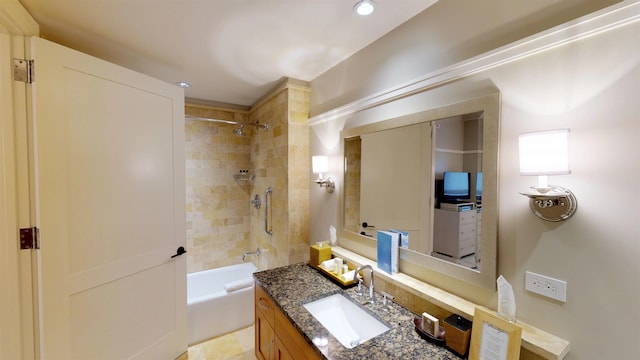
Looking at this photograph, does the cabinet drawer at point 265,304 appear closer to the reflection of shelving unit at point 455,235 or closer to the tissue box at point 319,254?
the tissue box at point 319,254

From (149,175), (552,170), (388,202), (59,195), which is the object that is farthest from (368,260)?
(59,195)

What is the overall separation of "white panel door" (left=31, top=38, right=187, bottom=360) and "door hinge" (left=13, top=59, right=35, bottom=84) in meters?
0.03

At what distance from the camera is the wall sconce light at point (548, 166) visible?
930mm

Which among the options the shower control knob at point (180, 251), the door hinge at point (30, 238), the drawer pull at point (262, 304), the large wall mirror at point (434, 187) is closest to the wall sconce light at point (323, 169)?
the large wall mirror at point (434, 187)

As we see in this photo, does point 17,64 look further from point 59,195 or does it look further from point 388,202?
point 388,202

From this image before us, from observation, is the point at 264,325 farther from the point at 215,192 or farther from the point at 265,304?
the point at 215,192

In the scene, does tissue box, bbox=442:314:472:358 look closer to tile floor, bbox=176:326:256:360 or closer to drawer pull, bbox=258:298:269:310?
drawer pull, bbox=258:298:269:310

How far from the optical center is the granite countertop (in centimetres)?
114

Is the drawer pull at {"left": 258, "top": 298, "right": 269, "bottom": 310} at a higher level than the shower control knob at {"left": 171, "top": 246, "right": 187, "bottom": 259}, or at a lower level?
lower

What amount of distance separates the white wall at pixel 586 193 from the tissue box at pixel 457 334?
0.25m

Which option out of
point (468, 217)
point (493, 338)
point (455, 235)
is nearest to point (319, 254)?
point (455, 235)

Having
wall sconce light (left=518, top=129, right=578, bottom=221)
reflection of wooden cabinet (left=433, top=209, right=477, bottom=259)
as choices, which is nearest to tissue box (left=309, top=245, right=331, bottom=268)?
reflection of wooden cabinet (left=433, top=209, right=477, bottom=259)

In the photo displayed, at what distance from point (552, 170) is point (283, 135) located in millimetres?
2205

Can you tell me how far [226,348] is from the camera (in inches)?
95.3
